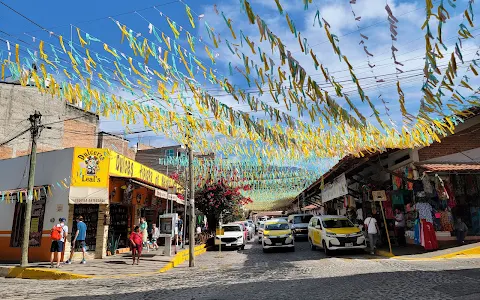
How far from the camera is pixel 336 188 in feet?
71.5

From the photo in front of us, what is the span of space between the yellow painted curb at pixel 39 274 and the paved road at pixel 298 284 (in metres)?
0.79

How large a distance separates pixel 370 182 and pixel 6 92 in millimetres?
26811

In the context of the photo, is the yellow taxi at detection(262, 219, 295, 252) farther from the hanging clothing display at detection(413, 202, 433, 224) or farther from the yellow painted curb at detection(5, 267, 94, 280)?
the yellow painted curb at detection(5, 267, 94, 280)

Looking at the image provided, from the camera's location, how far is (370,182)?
1925cm

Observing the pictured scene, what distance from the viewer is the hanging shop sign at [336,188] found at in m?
19.8

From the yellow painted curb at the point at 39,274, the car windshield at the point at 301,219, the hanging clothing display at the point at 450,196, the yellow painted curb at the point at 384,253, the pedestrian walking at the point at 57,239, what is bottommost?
the yellow painted curb at the point at 39,274

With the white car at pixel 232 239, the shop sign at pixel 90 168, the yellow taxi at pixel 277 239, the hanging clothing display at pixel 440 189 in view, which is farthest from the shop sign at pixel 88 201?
the hanging clothing display at pixel 440 189

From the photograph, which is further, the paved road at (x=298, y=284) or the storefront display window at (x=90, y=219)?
the storefront display window at (x=90, y=219)

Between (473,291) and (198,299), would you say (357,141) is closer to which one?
(473,291)

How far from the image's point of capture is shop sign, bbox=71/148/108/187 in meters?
17.1

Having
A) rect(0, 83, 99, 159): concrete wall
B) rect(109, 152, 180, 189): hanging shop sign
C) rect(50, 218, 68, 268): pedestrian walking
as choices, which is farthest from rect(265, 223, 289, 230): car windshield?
rect(0, 83, 99, 159): concrete wall

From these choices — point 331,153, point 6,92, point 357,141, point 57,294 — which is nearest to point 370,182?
point 331,153

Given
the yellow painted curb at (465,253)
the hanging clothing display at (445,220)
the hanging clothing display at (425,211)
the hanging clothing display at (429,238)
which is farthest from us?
the hanging clothing display at (445,220)

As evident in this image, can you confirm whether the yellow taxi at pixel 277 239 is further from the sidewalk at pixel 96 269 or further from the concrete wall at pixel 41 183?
the concrete wall at pixel 41 183
